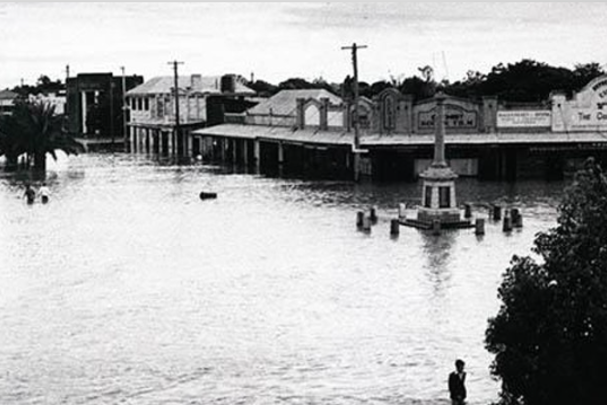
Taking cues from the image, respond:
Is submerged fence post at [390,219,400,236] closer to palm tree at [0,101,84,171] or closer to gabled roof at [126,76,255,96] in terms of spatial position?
palm tree at [0,101,84,171]

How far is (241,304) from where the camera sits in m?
29.1

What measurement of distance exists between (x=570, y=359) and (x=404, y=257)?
2008 cm

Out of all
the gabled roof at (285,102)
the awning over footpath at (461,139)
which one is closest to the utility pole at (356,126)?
the awning over footpath at (461,139)

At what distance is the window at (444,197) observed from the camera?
44875 millimetres

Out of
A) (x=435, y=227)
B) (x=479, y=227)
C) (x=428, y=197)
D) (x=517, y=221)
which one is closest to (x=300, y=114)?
(x=428, y=197)

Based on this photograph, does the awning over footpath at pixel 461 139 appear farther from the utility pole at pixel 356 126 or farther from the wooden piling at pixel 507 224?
the wooden piling at pixel 507 224

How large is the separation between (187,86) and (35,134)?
115 ft

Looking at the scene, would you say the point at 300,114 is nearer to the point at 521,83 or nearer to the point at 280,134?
the point at 280,134

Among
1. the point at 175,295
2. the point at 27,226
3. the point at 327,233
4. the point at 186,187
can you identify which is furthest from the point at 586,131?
the point at 175,295

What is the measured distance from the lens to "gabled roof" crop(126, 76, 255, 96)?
11019 centimetres

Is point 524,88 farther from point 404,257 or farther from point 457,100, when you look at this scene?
point 404,257

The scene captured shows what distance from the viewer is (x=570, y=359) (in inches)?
655

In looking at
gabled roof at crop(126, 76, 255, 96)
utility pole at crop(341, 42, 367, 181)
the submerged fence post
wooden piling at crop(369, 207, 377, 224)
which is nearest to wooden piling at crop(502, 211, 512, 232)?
the submerged fence post

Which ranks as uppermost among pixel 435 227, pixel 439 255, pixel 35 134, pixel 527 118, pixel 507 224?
pixel 527 118
